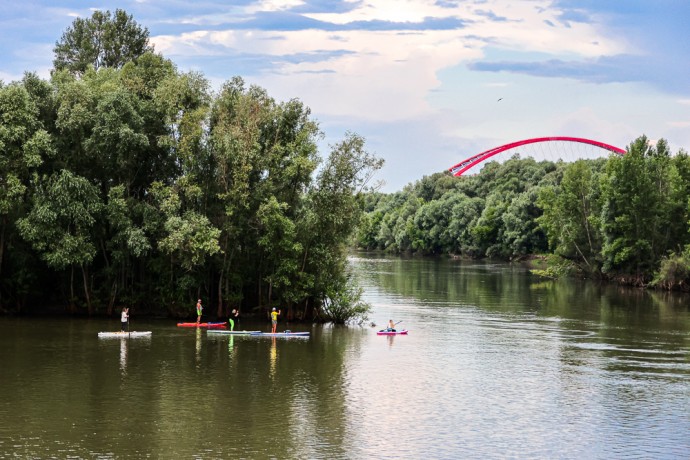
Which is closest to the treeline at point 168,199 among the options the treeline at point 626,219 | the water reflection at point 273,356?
the water reflection at point 273,356

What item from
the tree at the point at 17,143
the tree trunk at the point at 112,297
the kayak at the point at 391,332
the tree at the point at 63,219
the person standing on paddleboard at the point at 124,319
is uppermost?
the tree at the point at 17,143

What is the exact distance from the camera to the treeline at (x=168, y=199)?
2062 inches

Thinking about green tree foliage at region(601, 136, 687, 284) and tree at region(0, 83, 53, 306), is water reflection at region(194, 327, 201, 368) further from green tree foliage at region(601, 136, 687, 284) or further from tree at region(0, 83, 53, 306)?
green tree foliage at region(601, 136, 687, 284)

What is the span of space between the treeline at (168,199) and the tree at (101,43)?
36.3m

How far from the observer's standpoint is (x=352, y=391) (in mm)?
35969

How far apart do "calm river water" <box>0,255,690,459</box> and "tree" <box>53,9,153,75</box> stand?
46.8 meters

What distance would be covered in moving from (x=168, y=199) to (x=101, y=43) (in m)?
47.7

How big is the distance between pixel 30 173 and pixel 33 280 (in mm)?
7553

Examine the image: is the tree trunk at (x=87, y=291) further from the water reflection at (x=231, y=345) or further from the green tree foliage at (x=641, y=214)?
the green tree foliage at (x=641, y=214)

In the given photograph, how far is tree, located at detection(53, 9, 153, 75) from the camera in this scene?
92625 millimetres

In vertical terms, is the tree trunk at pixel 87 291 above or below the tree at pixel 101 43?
below

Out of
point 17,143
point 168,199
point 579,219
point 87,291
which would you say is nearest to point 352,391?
point 168,199

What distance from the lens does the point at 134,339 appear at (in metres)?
47.2

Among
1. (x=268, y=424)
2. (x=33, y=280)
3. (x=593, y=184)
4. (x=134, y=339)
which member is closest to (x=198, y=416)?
(x=268, y=424)
